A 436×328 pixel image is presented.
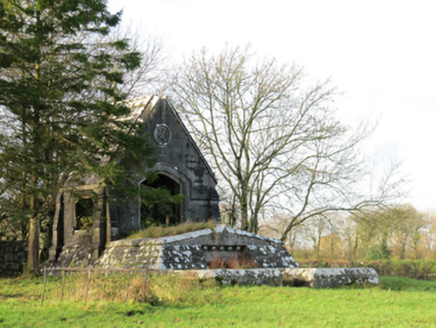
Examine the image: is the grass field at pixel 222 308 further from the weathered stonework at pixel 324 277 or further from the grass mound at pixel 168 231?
the grass mound at pixel 168 231

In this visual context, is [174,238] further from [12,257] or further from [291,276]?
[12,257]

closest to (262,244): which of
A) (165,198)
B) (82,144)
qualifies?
(165,198)

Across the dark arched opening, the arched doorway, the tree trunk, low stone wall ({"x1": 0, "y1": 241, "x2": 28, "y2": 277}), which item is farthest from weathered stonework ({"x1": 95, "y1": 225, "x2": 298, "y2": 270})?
low stone wall ({"x1": 0, "y1": 241, "x2": 28, "y2": 277})

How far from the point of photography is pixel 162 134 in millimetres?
18938

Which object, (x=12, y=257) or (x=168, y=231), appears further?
(x=12, y=257)

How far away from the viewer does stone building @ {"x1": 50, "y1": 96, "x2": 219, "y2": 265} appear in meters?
16.9

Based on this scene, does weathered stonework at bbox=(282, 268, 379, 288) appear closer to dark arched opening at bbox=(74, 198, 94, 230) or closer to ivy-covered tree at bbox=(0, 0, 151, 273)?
ivy-covered tree at bbox=(0, 0, 151, 273)

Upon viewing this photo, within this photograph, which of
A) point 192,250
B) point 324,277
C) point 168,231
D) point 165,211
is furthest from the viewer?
point 165,211

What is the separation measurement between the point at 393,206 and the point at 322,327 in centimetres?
1720

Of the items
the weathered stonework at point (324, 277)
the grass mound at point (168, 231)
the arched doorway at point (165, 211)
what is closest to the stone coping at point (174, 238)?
the grass mound at point (168, 231)

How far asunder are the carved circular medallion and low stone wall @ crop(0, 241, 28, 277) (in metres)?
7.15

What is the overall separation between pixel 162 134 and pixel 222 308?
10885 mm

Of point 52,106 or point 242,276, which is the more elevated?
point 52,106

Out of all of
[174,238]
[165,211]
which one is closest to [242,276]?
[174,238]
